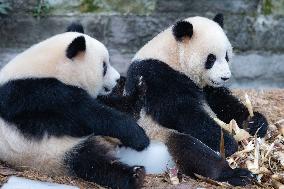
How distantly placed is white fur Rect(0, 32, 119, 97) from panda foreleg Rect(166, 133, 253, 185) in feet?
2.47

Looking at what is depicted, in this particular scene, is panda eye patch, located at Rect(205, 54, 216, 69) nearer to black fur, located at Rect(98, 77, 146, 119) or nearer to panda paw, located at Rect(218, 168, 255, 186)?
black fur, located at Rect(98, 77, 146, 119)

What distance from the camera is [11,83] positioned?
14.9 feet

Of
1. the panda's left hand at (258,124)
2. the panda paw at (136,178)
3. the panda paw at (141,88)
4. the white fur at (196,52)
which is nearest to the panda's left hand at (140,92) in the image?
the panda paw at (141,88)

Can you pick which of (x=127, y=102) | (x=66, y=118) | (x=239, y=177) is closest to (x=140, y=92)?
(x=127, y=102)

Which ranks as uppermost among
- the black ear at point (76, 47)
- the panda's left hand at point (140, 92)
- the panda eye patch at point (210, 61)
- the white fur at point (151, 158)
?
the black ear at point (76, 47)

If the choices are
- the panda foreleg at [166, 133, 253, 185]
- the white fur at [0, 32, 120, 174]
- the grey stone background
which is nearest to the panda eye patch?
the panda foreleg at [166, 133, 253, 185]

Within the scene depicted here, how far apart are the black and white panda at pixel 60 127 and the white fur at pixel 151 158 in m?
0.18

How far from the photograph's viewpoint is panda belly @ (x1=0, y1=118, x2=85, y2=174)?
4.52 metres

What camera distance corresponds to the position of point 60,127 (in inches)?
178

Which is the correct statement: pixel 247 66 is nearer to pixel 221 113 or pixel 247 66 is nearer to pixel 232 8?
pixel 232 8

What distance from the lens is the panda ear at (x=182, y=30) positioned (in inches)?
203

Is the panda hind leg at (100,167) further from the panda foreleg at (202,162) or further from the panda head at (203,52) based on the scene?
the panda head at (203,52)

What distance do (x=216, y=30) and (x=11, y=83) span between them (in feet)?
5.72

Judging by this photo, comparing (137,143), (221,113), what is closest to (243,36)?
(221,113)
